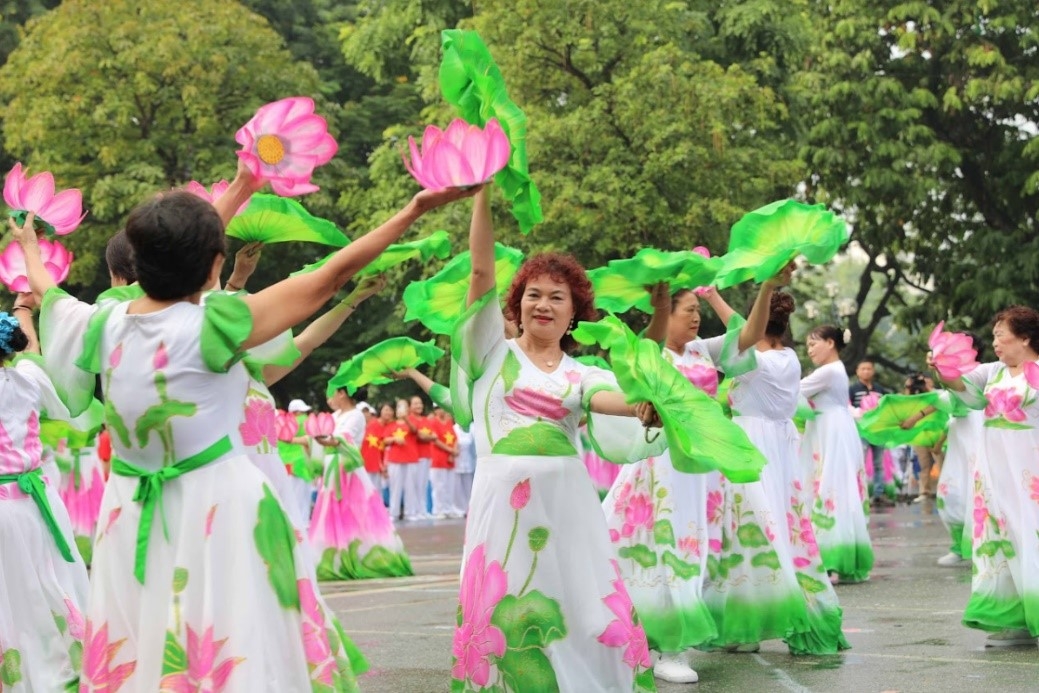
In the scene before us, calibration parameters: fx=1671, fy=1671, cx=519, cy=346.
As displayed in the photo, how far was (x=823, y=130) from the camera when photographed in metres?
29.5

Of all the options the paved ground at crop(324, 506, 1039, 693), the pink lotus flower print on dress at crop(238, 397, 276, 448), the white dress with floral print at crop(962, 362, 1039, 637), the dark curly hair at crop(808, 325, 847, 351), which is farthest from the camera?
the dark curly hair at crop(808, 325, 847, 351)

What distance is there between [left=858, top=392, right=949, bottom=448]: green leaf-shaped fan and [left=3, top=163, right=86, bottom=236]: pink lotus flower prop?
8.27 meters

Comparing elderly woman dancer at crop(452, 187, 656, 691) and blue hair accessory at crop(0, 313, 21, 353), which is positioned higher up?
blue hair accessory at crop(0, 313, 21, 353)

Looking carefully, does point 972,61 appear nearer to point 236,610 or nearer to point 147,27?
point 147,27

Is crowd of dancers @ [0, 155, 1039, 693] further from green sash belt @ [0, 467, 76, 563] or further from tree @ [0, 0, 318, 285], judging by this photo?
tree @ [0, 0, 318, 285]

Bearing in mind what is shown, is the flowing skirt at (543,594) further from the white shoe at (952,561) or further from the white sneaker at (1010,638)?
the white shoe at (952,561)

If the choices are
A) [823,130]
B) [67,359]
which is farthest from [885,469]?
[67,359]

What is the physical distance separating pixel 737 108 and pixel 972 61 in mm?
5296

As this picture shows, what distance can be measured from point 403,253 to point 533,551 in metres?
1.23

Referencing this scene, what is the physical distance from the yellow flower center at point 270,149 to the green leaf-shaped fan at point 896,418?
28.6ft

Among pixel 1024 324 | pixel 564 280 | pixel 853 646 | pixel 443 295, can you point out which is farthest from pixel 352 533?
pixel 564 280

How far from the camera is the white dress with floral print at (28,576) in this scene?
6883 mm

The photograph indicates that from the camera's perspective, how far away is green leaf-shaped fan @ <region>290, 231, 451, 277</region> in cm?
588

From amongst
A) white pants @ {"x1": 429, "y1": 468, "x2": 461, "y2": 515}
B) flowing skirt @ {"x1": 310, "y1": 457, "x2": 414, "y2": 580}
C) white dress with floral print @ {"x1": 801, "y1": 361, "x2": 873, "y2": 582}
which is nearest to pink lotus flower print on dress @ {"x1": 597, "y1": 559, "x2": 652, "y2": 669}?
white dress with floral print @ {"x1": 801, "y1": 361, "x2": 873, "y2": 582}
